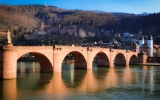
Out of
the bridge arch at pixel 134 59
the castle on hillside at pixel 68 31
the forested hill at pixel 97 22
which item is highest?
the forested hill at pixel 97 22

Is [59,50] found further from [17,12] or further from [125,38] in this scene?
[17,12]

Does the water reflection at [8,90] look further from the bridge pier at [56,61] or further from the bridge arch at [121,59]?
the bridge arch at [121,59]

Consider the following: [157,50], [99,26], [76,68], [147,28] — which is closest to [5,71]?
[76,68]

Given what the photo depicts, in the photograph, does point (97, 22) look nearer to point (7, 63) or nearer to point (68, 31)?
point (68, 31)

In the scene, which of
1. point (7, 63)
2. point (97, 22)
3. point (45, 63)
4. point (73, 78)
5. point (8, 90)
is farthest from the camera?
point (97, 22)

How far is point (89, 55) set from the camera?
54469 mm

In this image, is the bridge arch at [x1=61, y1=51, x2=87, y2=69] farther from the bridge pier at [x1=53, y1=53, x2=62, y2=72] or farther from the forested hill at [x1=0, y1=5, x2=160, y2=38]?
the forested hill at [x1=0, y1=5, x2=160, y2=38]

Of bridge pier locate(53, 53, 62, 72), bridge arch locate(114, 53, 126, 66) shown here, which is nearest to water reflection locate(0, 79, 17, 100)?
bridge pier locate(53, 53, 62, 72)

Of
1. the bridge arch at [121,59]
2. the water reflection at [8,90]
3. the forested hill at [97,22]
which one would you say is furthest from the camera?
the forested hill at [97,22]

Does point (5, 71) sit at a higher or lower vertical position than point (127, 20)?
lower

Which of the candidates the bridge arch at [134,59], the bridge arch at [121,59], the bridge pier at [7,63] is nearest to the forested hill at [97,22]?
the bridge arch at [134,59]

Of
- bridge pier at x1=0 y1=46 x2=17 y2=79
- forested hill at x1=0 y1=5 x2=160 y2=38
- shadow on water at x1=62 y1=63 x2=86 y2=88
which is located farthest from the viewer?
forested hill at x1=0 y1=5 x2=160 y2=38

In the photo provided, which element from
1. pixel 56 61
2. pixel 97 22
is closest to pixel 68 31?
pixel 97 22

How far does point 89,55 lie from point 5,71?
25.4 meters
